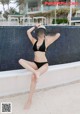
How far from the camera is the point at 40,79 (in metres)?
5.87

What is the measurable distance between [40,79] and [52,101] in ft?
2.43

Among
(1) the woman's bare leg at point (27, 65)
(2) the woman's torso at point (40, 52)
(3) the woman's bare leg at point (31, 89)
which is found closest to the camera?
(3) the woman's bare leg at point (31, 89)

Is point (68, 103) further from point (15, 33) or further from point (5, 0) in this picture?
point (5, 0)

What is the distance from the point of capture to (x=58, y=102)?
17.1ft

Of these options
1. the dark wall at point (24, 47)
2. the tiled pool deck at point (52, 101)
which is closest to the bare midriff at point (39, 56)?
the tiled pool deck at point (52, 101)

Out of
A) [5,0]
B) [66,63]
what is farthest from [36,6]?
[66,63]

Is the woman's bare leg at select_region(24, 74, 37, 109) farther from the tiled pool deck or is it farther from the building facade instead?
the building facade

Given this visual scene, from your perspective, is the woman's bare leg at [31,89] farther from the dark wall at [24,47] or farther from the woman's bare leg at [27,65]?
the dark wall at [24,47]

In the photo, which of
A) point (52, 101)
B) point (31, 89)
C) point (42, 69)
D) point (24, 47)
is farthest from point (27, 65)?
point (24, 47)

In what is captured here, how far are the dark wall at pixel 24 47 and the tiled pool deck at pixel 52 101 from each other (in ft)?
2.67

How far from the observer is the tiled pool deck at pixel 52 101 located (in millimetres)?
4816

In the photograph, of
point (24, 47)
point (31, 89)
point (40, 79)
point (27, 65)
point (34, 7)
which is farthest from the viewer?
point (34, 7)

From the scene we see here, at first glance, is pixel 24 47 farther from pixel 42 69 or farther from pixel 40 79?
pixel 42 69

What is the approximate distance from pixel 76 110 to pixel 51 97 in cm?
72
